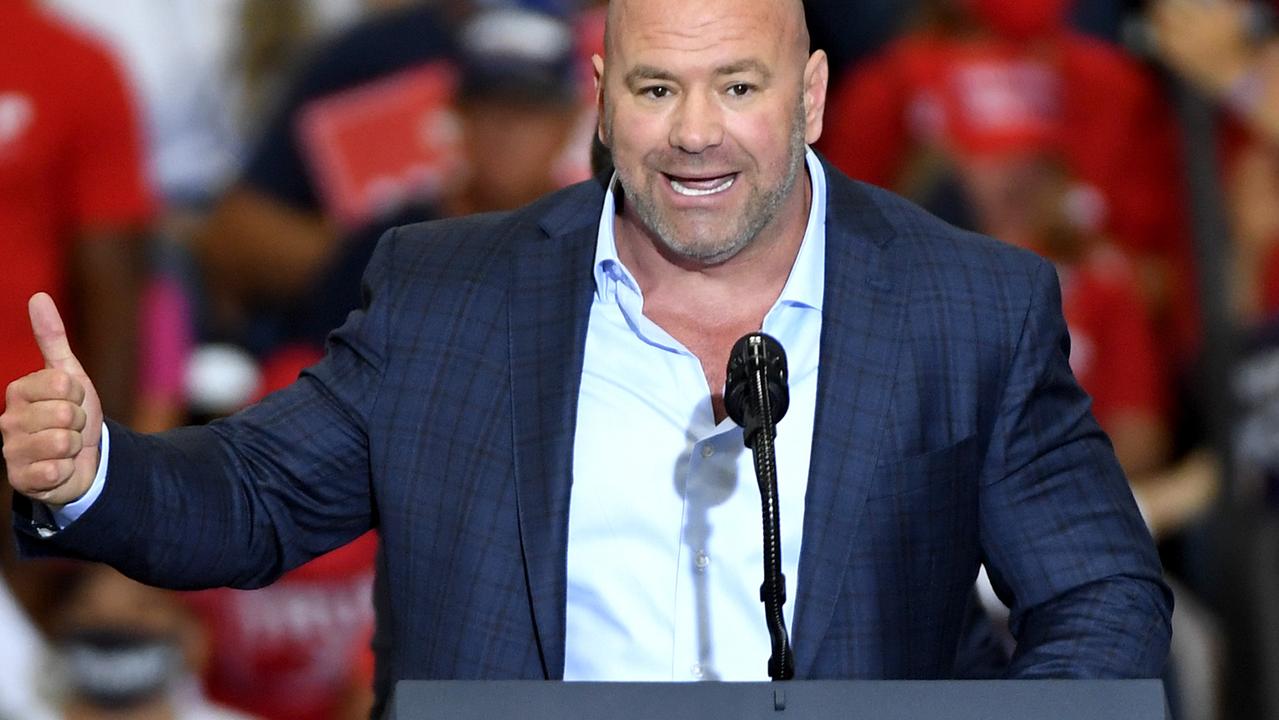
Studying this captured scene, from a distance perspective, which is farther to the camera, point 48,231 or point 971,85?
point 971,85

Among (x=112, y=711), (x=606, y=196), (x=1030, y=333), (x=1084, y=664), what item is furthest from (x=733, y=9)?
(x=112, y=711)

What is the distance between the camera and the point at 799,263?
206 centimetres

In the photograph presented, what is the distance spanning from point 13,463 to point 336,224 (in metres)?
2.78

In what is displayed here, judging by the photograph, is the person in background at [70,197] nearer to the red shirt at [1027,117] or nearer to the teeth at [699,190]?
the red shirt at [1027,117]

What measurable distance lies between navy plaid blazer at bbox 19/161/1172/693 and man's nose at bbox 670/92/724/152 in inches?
8.5

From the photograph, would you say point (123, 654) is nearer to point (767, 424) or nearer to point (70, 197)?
point (70, 197)

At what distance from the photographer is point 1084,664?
1.81 m

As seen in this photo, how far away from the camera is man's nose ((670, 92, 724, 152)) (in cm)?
190

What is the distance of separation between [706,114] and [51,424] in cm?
69

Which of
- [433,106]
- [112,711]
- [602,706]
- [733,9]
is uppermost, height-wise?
[733,9]

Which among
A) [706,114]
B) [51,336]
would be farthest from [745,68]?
[51,336]

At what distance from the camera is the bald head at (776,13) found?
1.94m

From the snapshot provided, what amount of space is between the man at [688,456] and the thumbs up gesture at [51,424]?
0.29ft

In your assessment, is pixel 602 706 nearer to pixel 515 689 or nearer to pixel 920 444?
pixel 515 689
